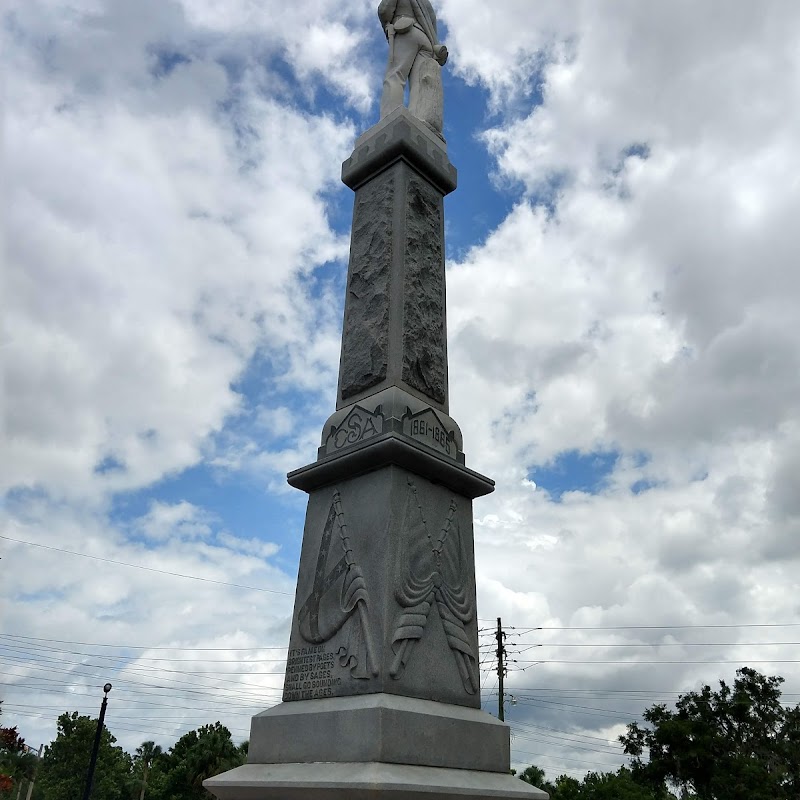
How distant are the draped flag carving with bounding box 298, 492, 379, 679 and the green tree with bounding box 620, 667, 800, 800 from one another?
34890 millimetres

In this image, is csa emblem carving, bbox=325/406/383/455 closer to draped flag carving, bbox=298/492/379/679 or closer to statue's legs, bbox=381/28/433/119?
draped flag carving, bbox=298/492/379/679

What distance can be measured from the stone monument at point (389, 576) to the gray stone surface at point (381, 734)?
0.01 m

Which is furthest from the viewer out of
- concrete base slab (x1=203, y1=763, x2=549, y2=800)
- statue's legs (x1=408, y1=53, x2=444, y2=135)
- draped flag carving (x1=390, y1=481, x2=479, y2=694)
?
statue's legs (x1=408, y1=53, x2=444, y2=135)

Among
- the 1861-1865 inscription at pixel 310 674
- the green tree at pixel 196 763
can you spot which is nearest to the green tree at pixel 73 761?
the green tree at pixel 196 763

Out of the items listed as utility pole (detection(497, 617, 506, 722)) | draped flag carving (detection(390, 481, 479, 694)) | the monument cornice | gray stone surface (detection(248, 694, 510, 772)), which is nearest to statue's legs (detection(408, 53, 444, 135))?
the monument cornice

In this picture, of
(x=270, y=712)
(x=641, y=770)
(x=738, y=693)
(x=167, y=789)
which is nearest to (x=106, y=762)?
(x=167, y=789)

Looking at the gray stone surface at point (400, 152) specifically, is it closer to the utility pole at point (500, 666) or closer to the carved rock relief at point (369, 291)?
the carved rock relief at point (369, 291)

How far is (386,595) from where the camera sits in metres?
5.18

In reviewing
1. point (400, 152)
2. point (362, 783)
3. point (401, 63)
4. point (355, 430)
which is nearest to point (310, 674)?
point (362, 783)

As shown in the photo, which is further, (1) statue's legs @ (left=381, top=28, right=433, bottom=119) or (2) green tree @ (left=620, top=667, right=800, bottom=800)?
(2) green tree @ (left=620, top=667, right=800, bottom=800)

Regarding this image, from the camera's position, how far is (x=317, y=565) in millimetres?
5863

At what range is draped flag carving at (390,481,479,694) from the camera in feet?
17.1

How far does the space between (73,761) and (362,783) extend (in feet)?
151

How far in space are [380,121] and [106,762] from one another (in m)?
47.0
